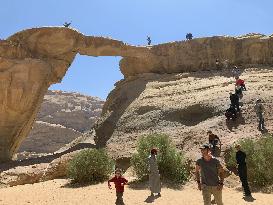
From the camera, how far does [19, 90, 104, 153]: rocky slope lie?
51.3 m

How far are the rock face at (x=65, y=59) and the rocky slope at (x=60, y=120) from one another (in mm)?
23363

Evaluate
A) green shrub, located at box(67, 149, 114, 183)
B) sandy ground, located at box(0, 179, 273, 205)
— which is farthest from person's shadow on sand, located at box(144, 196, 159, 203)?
green shrub, located at box(67, 149, 114, 183)

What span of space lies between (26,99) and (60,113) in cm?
3548

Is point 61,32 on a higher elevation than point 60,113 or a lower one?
higher

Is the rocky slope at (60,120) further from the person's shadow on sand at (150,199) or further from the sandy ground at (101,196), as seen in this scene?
the person's shadow on sand at (150,199)

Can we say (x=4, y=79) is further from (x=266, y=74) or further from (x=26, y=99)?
(x=266, y=74)

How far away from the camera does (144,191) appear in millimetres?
14484

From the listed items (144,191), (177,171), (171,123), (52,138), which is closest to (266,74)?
(171,123)

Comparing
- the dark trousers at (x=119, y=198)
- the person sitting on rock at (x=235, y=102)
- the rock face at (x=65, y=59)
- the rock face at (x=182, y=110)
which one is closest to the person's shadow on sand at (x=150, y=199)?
the dark trousers at (x=119, y=198)

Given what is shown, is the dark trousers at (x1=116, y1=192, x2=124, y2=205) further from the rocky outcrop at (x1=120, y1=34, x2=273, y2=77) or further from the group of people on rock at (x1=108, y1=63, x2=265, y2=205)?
the rocky outcrop at (x1=120, y1=34, x2=273, y2=77)

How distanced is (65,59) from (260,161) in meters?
16.6

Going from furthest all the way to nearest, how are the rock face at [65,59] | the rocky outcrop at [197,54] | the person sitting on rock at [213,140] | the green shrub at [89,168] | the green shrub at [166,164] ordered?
the rocky outcrop at [197,54]
the rock face at [65,59]
the person sitting on rock at [213,140]
the green shrub at [89,168]
the green shrub at [166,164]

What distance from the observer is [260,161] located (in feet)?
49.2

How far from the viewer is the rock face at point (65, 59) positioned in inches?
993
